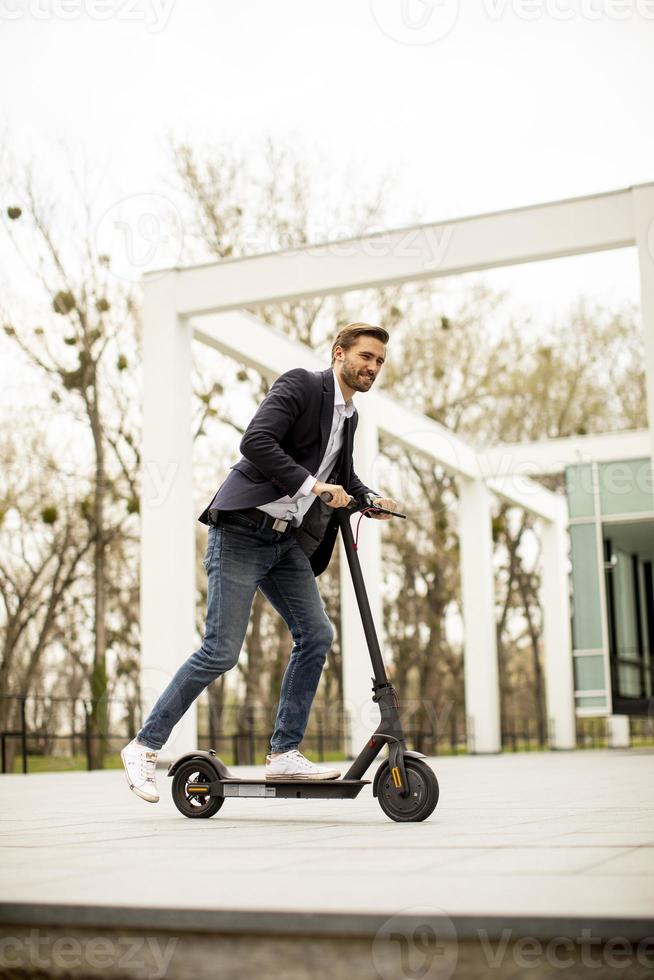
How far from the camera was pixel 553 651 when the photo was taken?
2131 centimetres

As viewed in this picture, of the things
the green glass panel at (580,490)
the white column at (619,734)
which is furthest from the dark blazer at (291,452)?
the white column at (619,734)

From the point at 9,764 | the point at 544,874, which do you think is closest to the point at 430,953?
the point at 544,874

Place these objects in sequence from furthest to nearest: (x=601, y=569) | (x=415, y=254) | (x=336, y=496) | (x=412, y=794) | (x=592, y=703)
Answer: (x=601, y=569), (x=592, y=703), (x=415, y=254), (x=336, y=496), (x=412, y=794)

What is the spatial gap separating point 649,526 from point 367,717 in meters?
5.77

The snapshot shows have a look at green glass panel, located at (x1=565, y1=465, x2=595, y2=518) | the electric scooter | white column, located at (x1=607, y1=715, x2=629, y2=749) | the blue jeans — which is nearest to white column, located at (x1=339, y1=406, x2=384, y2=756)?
green glass panel, located at (x1=565, y1=465, x2=595, y2=518)

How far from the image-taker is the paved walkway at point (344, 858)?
191 centimetres

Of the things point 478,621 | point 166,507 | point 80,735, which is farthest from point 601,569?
point 80,735

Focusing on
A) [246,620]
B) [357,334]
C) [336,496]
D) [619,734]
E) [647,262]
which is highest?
[647,262]

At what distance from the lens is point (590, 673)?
627 inches

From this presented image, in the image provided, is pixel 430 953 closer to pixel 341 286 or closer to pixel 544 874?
pixel 544 874

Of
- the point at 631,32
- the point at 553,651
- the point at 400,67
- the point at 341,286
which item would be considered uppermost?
the point at 400,67

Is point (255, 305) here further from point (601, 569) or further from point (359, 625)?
point (601, 569)

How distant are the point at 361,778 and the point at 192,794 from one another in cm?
68

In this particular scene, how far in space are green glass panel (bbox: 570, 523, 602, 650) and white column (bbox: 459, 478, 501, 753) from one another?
1.97m
